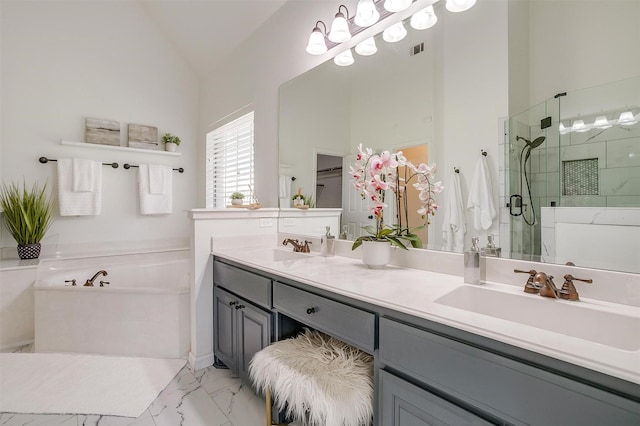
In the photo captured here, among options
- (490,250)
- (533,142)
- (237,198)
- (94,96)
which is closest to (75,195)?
(94,96)

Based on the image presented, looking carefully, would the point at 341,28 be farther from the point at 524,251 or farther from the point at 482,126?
the point at 524,251

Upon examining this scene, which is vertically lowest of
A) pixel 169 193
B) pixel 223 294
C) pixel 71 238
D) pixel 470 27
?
pixel 223 294

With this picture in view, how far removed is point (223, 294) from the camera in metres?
2.03

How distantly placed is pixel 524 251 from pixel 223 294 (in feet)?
Result: 5.62

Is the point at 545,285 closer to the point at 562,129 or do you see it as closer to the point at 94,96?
the point at 562,129

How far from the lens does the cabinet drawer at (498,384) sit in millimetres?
629

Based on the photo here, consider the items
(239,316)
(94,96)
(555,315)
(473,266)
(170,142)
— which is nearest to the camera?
(555,315)

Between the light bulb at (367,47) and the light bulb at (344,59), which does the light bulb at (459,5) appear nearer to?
the light bulb at (367,47)

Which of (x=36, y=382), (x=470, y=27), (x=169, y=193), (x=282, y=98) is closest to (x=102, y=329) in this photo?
(x=36, y=382)

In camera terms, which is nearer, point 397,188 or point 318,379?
point 318,379

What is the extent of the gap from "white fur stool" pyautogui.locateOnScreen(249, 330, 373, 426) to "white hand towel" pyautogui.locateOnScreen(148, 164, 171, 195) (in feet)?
8.91

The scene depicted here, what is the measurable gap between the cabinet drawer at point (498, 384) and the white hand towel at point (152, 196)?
3.21 meters

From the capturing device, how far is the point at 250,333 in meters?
1.72

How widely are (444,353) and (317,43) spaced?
79.6 inches
